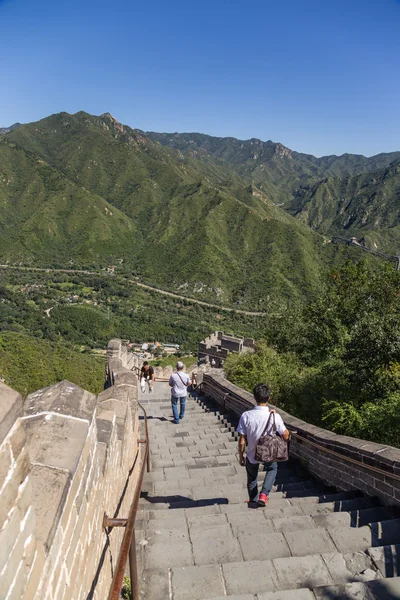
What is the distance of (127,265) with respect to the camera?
409 ft

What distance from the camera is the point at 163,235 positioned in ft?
442

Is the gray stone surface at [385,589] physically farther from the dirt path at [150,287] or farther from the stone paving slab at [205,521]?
the dirt path at [150,287]

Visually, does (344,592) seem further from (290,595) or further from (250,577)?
(250,577)

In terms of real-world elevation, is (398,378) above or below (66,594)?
below

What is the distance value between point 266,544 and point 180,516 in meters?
0.97

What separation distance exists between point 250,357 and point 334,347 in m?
2.60

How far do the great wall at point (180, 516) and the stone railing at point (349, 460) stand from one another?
0.06 ft

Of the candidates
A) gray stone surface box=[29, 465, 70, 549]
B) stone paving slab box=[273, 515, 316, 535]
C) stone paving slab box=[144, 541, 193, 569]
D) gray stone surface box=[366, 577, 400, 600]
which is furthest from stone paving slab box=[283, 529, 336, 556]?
gray stone surface box=[29, 465, 70, 549]

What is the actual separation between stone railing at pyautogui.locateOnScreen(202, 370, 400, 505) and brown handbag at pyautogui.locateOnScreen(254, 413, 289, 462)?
959 millimetres

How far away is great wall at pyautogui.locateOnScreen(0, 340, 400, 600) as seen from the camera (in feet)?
4.90

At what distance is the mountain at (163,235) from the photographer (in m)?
107

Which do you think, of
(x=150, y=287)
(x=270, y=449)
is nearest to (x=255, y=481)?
(x=270, y=449)

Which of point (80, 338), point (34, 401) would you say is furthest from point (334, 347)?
point (80, 338)

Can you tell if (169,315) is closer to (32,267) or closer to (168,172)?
(32,267)
